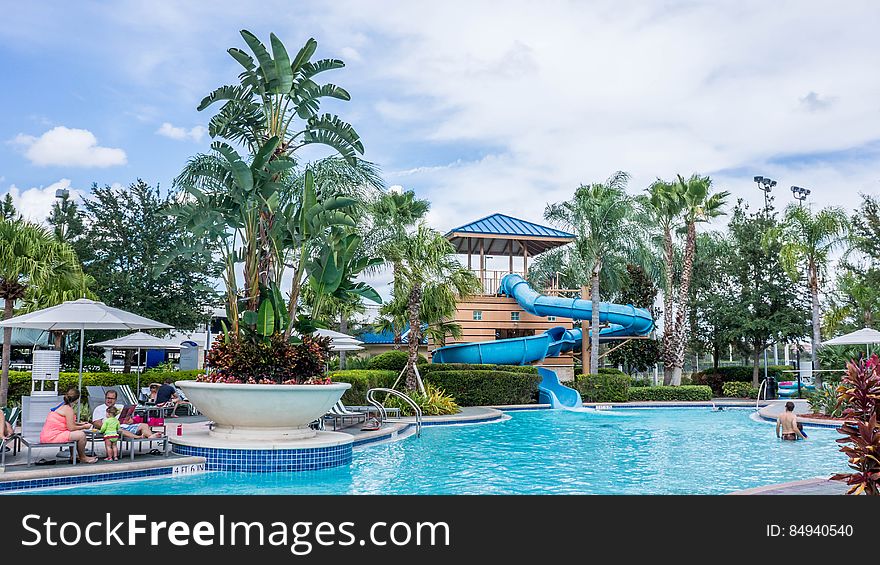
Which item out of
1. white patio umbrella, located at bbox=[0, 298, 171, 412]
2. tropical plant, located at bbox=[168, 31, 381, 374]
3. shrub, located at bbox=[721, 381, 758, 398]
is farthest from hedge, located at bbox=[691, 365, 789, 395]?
white patio umbrella, located at bbox=[0, 298, 171, 412]

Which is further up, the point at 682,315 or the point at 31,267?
the point at 31,267

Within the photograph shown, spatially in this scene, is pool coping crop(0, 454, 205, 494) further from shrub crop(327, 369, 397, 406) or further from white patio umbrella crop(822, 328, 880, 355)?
white patio umbrella crop(822, 328, 880, 355)

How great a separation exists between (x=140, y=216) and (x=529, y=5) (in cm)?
1821

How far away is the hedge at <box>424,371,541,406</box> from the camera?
74.5 feet

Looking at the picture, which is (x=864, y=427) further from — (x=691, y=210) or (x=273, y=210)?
(x=691, y=210)

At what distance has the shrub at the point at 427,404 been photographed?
740 inches

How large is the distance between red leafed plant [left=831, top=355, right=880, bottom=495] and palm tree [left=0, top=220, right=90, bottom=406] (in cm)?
1668

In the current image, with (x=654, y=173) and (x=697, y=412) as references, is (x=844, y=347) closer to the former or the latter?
(x=697, y=412)

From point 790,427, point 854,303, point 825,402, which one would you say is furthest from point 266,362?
point 854,303

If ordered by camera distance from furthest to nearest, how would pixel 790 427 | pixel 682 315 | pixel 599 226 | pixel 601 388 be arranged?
pixel 682 315, pixel 599 226, pixel 601 388, pixel 790 427

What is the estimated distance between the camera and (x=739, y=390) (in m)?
30.7

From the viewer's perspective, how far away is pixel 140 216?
26.2 meters

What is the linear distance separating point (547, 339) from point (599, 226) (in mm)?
5181

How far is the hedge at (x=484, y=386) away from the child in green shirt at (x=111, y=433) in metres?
13.1
